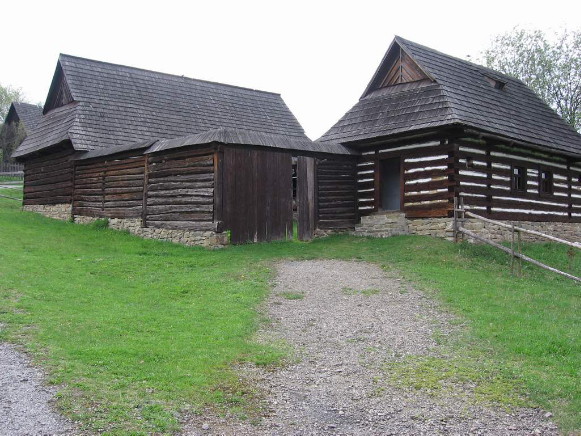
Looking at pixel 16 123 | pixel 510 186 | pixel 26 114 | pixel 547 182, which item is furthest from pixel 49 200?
pixel 16 123

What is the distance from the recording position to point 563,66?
126ft

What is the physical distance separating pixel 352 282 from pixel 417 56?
10.1 metres

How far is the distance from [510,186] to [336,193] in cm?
538

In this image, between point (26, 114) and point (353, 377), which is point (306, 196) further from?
point (26, 114)

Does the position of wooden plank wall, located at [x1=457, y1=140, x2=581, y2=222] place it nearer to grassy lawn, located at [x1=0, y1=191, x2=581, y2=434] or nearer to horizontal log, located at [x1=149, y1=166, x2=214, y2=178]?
grassy lawn, located at [x1=0, y1=191, x2=581, y2=434]

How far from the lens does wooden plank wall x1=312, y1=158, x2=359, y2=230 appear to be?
60.5 ft

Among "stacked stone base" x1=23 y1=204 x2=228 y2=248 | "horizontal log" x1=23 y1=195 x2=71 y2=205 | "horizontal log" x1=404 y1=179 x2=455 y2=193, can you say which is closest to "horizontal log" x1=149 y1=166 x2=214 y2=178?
"stacked stone base" x1=23 y1=204 x2=228 y2=248

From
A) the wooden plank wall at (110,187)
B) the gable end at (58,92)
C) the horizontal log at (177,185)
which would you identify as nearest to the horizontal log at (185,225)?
the horizontal log at (177,185)

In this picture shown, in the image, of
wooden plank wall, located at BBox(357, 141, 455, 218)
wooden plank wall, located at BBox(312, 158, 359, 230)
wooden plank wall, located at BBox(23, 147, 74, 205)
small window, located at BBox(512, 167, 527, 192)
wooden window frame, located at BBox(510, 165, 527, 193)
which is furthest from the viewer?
wooden plank wall, located at BBox(23, 147, 74, 205)

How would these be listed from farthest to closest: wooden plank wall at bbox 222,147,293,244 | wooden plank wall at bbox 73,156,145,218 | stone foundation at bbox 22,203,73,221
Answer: stone foundation at bbox 22,203,73,221 → wooden plank wall at bbox 73,156,145,218 → wooden plank wall at bbox 222,147,293,244

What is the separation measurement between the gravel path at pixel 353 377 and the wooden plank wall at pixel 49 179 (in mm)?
13550

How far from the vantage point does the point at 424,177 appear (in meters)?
17.2

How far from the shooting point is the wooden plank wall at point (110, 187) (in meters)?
18.2

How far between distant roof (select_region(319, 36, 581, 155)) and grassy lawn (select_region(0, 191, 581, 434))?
145 inches
